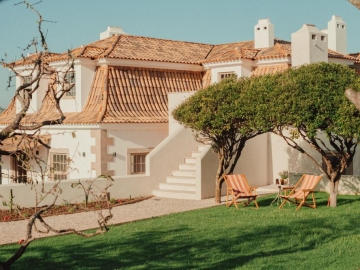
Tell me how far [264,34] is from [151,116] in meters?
7.33

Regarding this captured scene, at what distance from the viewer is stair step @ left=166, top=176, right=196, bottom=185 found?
2188 cm

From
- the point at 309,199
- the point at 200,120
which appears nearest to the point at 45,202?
the point at 200,120

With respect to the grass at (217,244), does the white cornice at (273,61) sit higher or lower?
higher

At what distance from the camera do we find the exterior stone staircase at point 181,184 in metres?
21.3

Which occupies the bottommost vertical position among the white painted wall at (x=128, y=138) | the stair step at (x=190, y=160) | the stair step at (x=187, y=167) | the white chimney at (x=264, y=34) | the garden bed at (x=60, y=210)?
the garden bed at (x=60, y=210)

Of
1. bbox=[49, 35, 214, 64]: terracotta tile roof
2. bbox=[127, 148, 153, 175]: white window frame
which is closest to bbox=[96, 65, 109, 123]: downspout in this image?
bbox=[49, 35, 214, 64]: terracotta tile roof

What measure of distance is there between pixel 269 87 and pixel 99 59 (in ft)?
32.5

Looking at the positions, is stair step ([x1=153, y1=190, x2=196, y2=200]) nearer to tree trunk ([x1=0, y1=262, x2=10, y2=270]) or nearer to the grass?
the grass

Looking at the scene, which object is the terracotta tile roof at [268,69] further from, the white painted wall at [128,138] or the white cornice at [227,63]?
the white painted wall at [128,138]

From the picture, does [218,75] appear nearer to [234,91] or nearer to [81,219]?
[234,91]

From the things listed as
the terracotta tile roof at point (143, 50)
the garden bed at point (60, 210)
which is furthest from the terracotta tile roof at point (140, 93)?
the garden bed at point (60, 210)

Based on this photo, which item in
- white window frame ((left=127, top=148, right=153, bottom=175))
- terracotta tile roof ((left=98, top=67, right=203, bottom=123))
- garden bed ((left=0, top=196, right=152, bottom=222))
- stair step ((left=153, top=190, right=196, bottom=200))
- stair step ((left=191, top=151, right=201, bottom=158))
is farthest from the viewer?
terracotta tile roof ((left=98, top=67, right=203, bottom=123))

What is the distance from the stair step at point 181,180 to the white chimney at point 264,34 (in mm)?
9461

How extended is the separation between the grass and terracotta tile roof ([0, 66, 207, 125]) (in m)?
8.56
